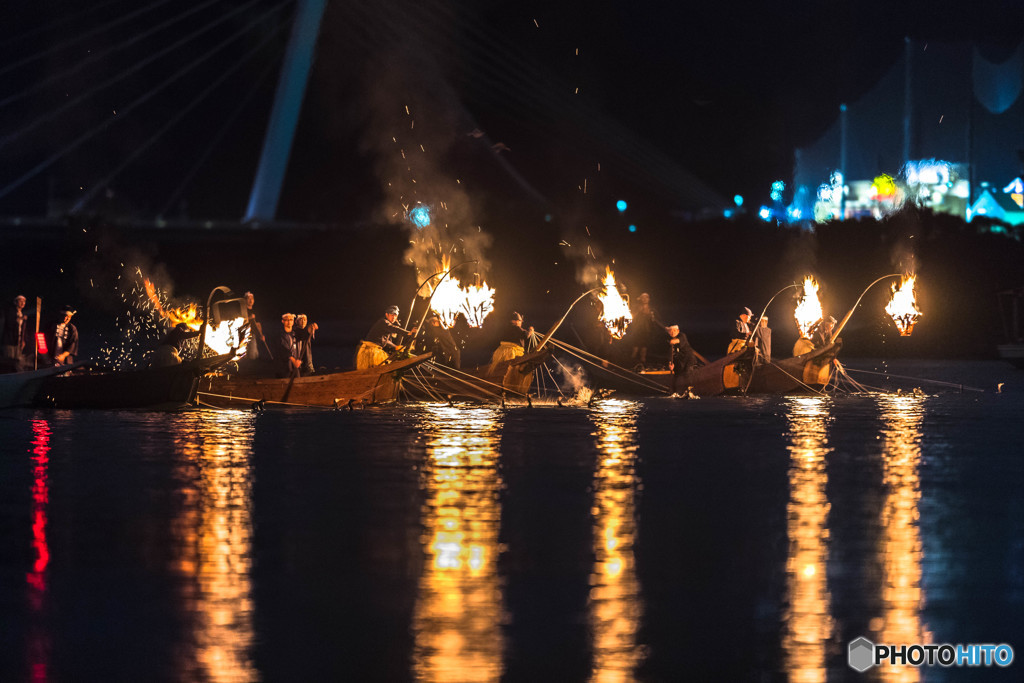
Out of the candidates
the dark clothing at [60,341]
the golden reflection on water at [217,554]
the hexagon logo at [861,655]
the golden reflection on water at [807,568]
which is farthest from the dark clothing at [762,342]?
the hexagon logo at [861,655]

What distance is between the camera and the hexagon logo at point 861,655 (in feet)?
19.5

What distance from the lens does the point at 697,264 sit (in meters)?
67.6

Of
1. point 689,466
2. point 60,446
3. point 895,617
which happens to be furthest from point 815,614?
point 60,446

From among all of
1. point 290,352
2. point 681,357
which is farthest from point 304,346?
point 681,357

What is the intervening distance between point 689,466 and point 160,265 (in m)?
57.3

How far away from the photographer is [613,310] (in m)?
23.8

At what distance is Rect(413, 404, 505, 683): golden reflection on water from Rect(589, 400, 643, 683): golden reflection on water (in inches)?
17.9

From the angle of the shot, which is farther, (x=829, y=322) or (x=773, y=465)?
(x=829, y=322)

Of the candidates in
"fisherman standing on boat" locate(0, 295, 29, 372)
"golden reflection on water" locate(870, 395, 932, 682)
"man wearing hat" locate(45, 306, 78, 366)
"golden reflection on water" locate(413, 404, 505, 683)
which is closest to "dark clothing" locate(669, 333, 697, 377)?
"golden reflection on water" locate(870, 395, 932, 682)

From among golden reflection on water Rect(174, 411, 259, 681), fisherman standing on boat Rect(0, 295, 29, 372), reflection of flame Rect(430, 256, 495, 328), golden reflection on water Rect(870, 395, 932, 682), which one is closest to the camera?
golden reflection on water Rect(174, 411, 259, 681)

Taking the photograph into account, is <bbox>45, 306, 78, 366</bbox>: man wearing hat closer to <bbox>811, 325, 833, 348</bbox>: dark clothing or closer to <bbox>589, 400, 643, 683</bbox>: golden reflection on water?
<bbox>589, 400, 643, 683</bbox>: golden reflection on water

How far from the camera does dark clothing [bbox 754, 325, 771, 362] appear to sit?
22234 mm

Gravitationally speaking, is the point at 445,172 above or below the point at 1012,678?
above

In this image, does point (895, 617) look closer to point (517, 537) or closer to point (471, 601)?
point (471, 601)
